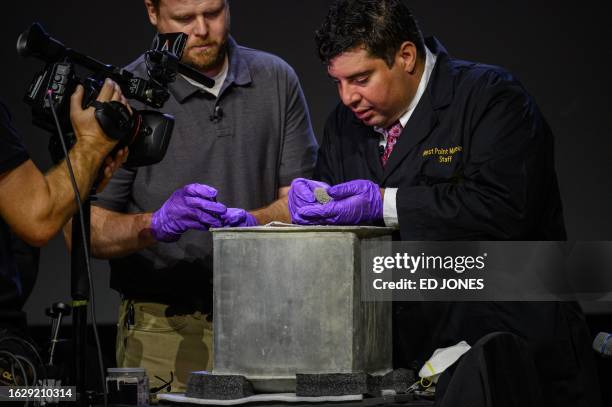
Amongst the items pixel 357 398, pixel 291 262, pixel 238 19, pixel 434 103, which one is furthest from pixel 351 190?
pixel 238 19

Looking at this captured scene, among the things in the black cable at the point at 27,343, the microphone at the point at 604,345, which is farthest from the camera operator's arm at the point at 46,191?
the microphone at the point at 604,345

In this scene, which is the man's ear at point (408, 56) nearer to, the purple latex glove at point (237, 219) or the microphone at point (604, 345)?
the purple latex glove at point (237, 219)

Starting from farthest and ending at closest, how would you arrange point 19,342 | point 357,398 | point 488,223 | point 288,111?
point 288,111, point 488,223, point 19,342, point 357,398

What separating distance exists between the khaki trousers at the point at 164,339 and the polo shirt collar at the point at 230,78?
0.68 meters

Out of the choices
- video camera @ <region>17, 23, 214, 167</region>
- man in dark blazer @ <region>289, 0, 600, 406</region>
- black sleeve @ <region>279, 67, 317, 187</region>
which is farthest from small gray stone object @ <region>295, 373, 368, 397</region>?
black sleeve @ <region>279, 67, 317, 187</region>

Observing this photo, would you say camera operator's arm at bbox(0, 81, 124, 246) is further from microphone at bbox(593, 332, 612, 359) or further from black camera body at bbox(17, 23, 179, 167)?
microphone at bbox(593, 332, 612, 359)

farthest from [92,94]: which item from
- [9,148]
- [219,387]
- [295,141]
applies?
[295,141]

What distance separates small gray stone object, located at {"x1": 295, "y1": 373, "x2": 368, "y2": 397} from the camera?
180cm

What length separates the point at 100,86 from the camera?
2.11 meters

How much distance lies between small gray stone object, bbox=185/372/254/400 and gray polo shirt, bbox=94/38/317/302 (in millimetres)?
1083

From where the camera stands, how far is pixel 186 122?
9.71 ft

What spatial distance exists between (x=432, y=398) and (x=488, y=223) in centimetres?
59

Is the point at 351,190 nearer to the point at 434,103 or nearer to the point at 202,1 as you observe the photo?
the point at 434,103

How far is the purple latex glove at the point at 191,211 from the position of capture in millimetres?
2400
